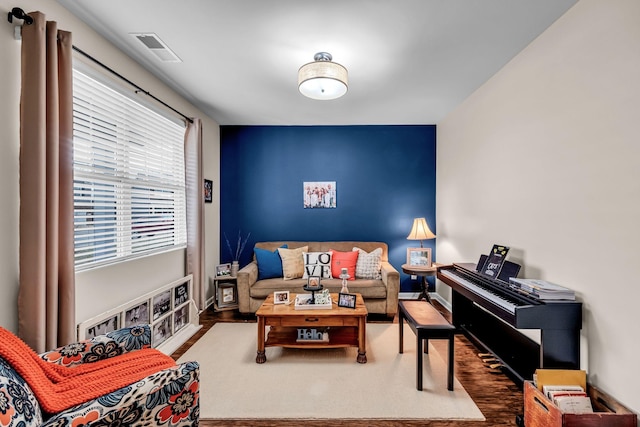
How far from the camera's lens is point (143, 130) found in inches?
106

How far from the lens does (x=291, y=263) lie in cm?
385

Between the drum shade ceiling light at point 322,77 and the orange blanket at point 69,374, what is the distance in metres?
2.17

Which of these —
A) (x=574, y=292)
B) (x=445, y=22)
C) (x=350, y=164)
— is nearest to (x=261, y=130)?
(x=350, y=164)

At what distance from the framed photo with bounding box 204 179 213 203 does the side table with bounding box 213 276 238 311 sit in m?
1.07

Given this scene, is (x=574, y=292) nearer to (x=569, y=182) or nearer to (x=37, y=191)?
(x=569, y=182)

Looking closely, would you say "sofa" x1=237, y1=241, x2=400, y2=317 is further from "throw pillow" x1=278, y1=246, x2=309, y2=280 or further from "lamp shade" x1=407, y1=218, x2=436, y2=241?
"lamp shade" x1=407, y1=218, x2=436, y2=241

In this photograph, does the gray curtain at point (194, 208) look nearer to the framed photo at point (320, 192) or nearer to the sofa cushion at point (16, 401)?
the framed photo at point (320, 192)

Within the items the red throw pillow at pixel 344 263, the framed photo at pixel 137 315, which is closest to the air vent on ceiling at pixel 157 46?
the framed photo at pixel 137 315

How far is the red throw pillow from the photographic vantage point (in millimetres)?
3877

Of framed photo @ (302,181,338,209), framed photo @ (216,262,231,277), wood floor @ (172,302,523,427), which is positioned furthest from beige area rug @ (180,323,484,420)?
framed photo @ (302,181,338,209)

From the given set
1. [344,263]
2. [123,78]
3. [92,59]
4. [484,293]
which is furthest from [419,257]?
[92,59]

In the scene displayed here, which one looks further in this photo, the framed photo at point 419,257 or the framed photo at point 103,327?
the framed photo at point 419,257

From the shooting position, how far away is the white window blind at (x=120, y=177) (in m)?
2.03

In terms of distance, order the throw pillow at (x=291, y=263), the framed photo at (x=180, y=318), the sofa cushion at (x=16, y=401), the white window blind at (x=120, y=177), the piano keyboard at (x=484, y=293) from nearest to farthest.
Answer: the sofa cushion at (x=16, y=401), the piano keyboard at (x=484, y=293), the white window blind at (x=120, y=177), the framed photo at (x=180, y=318), the throw pillow at (x=291, y=263)
